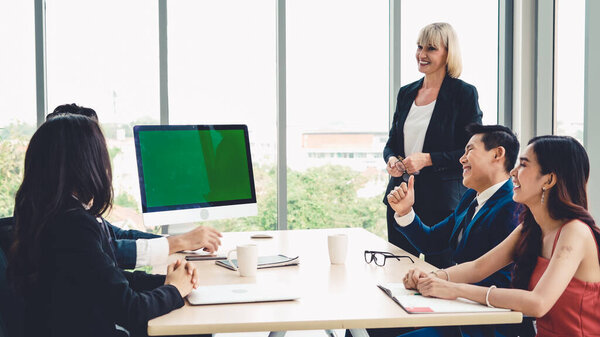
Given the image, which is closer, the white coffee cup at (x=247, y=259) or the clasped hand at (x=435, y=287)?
the clasped hand at (x=435, y=287)

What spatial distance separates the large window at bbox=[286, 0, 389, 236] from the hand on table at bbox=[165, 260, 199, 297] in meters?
2.63

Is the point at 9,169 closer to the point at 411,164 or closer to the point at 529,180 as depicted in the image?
the point at 411,164

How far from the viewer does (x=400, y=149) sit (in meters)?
3.14

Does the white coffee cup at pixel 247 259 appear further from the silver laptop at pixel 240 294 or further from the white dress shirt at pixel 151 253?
the white dress shirt at pixel 151 253

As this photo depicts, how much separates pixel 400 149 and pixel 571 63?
144 cm

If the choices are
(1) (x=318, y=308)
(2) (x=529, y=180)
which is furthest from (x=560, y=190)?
(1) (x=318, y=308)

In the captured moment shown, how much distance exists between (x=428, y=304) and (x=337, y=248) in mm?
582

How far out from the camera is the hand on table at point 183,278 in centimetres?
157

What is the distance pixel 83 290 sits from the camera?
1.43 m

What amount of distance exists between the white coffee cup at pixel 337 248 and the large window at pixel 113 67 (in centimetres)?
234

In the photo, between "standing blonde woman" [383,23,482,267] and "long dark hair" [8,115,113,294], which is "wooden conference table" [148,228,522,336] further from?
"standing blonde woman" [383,23,482,267]

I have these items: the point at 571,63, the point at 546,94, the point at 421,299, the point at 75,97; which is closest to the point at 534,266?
the point at 421,299

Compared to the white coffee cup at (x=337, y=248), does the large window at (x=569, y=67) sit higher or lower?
higher

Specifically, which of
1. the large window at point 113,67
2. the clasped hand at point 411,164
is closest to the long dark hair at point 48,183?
the clasped hand at point 411,164
